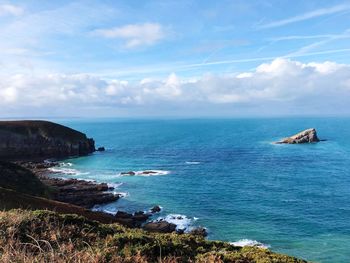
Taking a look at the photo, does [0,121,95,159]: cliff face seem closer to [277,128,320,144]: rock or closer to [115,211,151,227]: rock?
[115,211,151,227]: rock

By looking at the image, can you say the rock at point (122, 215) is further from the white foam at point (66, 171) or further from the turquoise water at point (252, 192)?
the white foam at point (66, 171)

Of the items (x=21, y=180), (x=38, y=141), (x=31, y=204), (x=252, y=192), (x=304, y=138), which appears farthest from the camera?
(x=304, y=138)

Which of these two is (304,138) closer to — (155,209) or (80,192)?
(80,192)

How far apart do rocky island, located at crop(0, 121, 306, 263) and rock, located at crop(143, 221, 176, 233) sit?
0.44 ft

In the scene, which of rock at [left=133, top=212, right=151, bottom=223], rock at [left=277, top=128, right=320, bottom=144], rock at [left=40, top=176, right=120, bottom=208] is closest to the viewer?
rock at [left=133, top=212, right=151, bottom=223]

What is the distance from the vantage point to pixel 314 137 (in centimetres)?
15350

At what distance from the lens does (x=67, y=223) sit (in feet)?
61.1

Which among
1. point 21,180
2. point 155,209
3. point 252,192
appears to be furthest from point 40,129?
point 252,192

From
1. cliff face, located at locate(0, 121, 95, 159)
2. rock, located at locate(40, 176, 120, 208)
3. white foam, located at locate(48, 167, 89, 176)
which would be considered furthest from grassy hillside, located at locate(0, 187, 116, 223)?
cliff face, located at locate(0, 121, 95, 159)

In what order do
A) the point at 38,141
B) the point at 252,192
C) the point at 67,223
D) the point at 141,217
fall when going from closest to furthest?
the point at 67,223
the point at 141,217
the point at 252,192
the point at 38,141

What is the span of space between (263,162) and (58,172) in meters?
55.9

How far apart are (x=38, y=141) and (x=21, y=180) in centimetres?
6473

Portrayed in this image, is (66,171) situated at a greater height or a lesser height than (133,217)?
greater

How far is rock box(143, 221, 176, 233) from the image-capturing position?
48.1 metres
